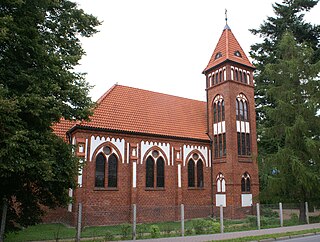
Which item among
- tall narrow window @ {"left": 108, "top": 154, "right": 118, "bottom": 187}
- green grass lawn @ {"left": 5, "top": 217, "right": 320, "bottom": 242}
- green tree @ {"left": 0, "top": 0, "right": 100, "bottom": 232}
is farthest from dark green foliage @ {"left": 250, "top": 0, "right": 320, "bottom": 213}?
green tree @ {"left": 0, "top": 0, "right": 100, "bottom": 232}

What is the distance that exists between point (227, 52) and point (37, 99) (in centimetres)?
1887

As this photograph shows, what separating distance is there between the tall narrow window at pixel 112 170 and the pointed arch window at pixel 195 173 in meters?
6.02

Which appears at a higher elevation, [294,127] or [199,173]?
[294,127]

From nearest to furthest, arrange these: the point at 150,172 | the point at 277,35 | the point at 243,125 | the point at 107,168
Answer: the point at 107,168 < the point at 150,172 < the point at 243,125 < the point at 277,35

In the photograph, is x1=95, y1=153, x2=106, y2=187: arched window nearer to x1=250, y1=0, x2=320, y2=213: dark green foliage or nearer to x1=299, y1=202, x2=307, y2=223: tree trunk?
x1=250, y1=0, x2=320, y2=213: dark green foliage

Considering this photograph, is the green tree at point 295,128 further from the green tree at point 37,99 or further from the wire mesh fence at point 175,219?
the green tree at point 37,99

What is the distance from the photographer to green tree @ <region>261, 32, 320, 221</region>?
1745cm

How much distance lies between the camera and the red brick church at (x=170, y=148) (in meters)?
19.2

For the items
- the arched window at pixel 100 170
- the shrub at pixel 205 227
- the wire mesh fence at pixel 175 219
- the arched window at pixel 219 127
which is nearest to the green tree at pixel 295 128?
the wire mesh fence at pixel 175 219

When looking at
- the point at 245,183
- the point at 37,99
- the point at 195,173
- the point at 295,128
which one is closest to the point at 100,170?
the point at 195,173

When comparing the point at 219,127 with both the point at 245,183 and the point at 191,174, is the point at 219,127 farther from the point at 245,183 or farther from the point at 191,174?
the point at 245,183

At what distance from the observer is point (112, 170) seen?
19.7m

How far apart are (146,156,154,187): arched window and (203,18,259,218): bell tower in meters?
5.41

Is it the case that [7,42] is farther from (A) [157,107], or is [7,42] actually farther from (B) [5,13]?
(A) [157,107]
